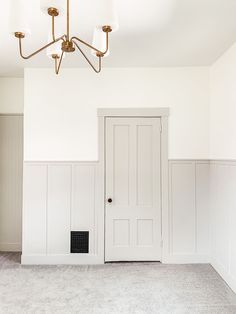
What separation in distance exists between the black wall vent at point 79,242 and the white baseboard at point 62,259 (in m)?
0.07

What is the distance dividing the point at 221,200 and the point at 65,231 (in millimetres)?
2103

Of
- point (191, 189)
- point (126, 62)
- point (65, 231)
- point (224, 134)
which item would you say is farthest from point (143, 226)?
point (126, 62)

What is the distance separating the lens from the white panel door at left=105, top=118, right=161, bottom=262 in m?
3.92

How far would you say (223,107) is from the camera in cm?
342

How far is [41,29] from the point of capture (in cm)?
281

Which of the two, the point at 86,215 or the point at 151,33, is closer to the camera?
the point at 151,33

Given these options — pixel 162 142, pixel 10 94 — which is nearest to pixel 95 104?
pixel 162 142

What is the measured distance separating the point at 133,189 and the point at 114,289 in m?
1.33

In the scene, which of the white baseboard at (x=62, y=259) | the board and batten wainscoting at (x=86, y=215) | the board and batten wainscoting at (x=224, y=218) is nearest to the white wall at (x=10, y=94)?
the board and batten wainscoting at (x=86, y=215)

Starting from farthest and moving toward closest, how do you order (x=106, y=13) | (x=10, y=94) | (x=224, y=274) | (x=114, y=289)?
(x=10, y=94) < (x=224, y=274) < (x=114, y=289) < (x=106, y=13)

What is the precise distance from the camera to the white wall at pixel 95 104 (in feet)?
12.8

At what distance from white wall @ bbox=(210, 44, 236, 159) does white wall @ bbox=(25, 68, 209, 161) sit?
161 mm

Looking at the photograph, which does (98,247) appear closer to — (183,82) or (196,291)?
(196,291)

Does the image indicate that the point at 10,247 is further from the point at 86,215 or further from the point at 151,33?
the point at 151,33
